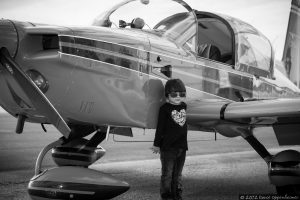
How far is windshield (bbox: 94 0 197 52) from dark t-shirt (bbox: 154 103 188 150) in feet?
4.07

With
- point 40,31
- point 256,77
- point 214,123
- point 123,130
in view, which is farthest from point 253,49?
point 40,31

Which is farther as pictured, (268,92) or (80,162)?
(268,92)

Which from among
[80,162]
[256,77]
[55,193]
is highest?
[256,77]

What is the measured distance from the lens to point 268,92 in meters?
7.00

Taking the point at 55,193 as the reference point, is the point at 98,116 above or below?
above

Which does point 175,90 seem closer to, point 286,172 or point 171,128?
point 171,128

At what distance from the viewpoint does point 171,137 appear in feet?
15.9

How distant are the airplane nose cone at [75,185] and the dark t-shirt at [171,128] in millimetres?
605

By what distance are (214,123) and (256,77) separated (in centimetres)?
139

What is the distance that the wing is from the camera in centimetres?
521

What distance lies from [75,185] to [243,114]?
2.05 metres

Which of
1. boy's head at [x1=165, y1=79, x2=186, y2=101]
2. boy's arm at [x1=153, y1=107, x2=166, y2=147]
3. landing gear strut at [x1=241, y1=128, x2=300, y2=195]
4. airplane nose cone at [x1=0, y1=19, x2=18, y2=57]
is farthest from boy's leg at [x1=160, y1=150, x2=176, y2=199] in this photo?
airplane nose cone at [x1=0, y1=19, x2=18, y2=57]

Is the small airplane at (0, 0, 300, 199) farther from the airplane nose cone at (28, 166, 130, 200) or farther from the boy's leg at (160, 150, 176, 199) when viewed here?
the boy's leg at (160, 150, 176, 199)

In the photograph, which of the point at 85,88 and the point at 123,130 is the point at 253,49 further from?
the point at 85,88
